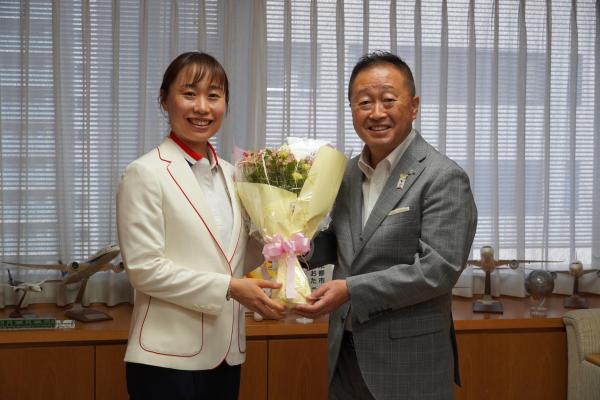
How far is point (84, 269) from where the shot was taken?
292 centimetres

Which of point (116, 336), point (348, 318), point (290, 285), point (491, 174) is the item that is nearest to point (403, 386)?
point (348, 318)

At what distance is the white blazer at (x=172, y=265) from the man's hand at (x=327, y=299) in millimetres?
243

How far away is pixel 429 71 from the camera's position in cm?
341

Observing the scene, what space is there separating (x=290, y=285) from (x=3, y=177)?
→ 6.45 feet

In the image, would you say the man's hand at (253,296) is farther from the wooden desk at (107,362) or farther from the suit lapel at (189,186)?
the wooden desk at (107,362)

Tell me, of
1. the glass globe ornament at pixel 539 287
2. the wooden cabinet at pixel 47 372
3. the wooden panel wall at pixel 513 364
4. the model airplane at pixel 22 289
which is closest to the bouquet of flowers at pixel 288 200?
the wooden cabinet at pixel 47 372

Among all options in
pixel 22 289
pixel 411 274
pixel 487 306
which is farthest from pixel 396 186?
pixel 22 289

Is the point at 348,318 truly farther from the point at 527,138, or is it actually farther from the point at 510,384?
the point at 527,138

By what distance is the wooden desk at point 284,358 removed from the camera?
2662 millimetres

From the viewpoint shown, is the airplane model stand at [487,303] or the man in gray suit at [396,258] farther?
the airplane model stand at [487,303]

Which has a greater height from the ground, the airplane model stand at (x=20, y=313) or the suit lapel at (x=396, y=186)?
the suit lapel at (x=396, y=186)

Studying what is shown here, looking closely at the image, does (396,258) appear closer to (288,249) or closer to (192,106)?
(288,249)

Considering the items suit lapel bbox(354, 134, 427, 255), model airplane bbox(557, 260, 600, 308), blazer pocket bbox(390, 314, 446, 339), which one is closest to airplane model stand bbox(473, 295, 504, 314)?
model airplane bbox(557, 260, 600, 308)

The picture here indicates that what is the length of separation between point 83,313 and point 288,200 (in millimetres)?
1551
